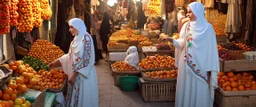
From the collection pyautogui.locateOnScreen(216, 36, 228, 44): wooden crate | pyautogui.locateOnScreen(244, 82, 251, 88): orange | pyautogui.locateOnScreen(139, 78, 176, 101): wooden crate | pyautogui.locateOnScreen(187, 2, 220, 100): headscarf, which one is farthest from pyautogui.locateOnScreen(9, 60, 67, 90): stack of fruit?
pyautogui.locateOnScreen(216, 36, 228, 44): wooden crate

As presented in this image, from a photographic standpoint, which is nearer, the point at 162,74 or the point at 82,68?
the point at 82,68

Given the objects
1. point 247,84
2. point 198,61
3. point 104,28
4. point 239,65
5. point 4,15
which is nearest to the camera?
point 4,15

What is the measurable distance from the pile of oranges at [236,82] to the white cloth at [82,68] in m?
2.34

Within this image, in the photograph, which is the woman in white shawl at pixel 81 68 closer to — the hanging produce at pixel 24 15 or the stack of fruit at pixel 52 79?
the stack of fruit at pixel 52 79

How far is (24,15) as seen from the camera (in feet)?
19.2

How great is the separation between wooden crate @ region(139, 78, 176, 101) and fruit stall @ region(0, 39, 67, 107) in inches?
74.1

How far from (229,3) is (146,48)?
286cm

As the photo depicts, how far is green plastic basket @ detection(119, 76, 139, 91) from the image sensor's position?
8250 millimetres

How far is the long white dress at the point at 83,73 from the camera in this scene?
18.0 ft

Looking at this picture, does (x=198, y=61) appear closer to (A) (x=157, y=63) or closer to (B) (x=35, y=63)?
(A) (x=157, y=63)

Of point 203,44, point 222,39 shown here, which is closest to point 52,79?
point 203,44

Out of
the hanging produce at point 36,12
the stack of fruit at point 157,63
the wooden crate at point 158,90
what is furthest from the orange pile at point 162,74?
the hanging produce at point 36,12

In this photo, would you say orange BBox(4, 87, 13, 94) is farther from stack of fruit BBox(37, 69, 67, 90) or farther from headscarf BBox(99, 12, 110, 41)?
headscarf BBox(99, 12, 110, 41)

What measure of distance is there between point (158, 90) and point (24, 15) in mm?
3131
